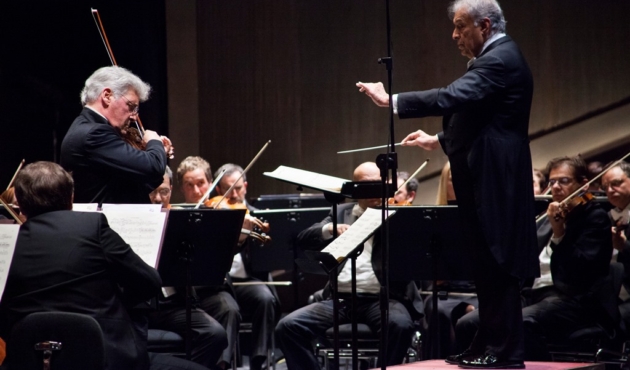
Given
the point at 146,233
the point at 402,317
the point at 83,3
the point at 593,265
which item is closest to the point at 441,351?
the point at 402,317

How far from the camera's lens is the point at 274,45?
7.20 m

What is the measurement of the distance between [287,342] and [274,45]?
3.52m

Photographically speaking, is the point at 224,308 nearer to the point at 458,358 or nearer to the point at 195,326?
the point at 195,326

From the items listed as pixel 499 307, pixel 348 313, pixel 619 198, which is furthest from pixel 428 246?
pixel 619 198

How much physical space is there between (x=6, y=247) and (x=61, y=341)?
1.17ft

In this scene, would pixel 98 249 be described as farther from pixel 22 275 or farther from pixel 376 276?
pixel 376 276

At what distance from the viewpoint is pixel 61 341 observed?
2518 mm

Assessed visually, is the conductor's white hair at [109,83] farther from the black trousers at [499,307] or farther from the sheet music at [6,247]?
the black trousers at [499,307]

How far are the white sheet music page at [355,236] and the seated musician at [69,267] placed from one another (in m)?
0.66

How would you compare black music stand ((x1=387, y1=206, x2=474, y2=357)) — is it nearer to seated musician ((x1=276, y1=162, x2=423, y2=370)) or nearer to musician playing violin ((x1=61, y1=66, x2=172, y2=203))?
seated musician ((x1=276, y1=162, x2=423, y2=370))

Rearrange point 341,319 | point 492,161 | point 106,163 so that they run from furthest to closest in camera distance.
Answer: point 341,319 < point 106,163 < point 492,161

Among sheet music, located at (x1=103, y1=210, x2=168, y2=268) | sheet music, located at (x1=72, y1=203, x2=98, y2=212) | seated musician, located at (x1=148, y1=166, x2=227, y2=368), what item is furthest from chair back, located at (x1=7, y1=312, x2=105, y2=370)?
seated musician, located at (x1=148, y1=166, x2=227, y2=368)

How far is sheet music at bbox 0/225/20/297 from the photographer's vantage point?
2.62m

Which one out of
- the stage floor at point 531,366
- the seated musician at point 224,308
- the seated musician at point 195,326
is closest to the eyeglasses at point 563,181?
the stage floor at point 531,366
